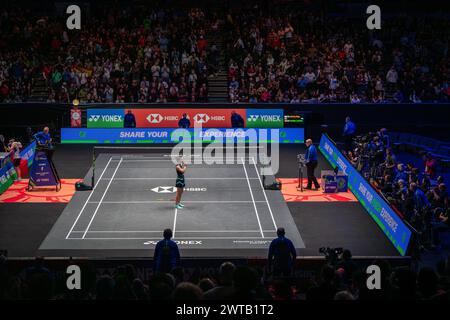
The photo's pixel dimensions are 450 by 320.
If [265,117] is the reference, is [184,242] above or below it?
below

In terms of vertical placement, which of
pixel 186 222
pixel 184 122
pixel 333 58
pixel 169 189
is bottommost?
pixel 186 222

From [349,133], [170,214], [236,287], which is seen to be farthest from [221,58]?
[236,287]

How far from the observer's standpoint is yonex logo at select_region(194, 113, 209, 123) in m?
34.3

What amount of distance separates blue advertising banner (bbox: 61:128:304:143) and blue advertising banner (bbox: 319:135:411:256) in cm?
464

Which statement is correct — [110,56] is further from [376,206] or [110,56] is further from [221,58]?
[376,206]

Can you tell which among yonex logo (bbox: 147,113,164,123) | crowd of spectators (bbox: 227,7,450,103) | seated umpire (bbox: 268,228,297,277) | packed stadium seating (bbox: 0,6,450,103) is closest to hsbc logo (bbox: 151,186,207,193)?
yonex logo (bbox: 147,113,164,123)

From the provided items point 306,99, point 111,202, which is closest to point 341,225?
point 111,202

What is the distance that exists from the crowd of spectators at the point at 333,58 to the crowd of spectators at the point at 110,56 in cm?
216

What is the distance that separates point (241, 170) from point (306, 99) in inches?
337

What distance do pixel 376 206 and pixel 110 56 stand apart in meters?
19.9

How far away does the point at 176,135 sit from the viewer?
109 feet

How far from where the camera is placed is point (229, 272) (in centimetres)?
1118

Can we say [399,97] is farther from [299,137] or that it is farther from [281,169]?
[281,169]
